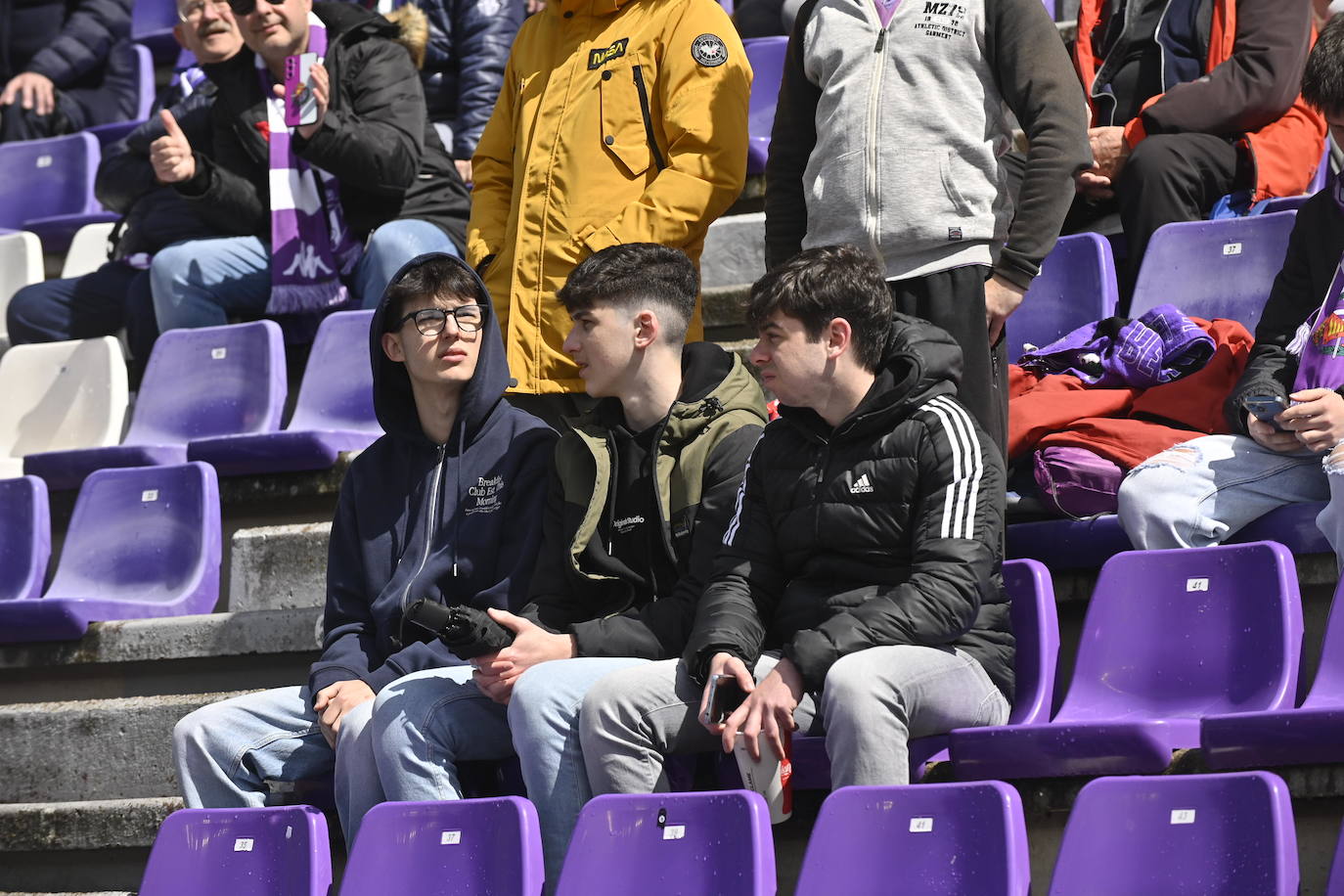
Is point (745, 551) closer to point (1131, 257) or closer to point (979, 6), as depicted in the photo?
point (979, 6)

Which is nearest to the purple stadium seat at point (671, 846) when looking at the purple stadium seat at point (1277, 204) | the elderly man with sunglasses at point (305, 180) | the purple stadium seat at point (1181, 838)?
the purple stadium seat at point (1181, 838)

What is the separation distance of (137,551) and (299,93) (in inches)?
48.6

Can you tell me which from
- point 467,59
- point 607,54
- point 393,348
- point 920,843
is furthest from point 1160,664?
point 467,59

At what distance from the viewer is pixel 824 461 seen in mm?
3096

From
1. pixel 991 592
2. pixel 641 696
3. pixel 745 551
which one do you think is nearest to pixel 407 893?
pixel 641 696

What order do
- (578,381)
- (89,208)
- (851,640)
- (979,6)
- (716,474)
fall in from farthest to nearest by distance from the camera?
(89,208) → (578,381) → (979,6) → (716,474) → (851,640)

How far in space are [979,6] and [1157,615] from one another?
4.10 feet

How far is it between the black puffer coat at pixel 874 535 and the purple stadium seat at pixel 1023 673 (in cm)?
8

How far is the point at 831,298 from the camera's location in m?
3.12

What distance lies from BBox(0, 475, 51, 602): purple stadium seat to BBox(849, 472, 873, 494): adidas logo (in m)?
2.49

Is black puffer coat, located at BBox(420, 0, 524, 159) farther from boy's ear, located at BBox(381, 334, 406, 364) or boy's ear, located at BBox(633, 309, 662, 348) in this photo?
boy's ear, located at BBox(633, 309, 662, 348)

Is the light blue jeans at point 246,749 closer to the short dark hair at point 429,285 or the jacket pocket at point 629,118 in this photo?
the short dark hair at point 429,285

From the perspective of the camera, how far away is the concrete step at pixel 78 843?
3.77 metres

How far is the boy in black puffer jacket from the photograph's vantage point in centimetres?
284
